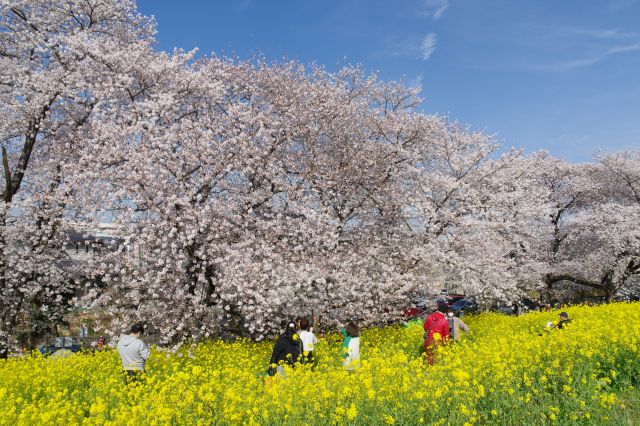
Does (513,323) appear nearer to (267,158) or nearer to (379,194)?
(379,194)

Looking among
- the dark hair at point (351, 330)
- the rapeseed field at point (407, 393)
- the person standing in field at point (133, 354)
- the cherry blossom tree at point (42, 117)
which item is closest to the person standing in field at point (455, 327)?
the rapeseed field at point (407, 393)

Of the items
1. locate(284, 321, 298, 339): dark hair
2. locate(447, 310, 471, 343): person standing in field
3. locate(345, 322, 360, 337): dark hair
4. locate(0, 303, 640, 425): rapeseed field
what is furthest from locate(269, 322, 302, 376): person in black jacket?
locate(447, 310, 471, 343): person standing in field

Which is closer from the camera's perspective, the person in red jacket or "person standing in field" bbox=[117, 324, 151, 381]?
"person standing in field" bbox=[117, 324, 151, 381]

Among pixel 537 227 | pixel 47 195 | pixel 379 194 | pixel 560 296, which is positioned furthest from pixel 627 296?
pixel 47 195

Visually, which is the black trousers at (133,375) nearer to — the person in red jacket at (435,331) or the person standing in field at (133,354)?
the person standing in field at (133,354)

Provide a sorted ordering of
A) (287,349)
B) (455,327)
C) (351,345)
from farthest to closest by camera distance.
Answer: (455,327), (351,345), (287,349)

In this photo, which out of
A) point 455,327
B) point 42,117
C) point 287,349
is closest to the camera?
point 287,349

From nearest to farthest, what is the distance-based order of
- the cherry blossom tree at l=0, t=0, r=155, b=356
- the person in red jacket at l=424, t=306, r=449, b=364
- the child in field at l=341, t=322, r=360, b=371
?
the child in field at l=341, t=322, r=360, b=371 < the person in red jacket at l=424, t=306, r=449, b=364 < the cherry blossom tree at l=0, t=0, r=155, b=356

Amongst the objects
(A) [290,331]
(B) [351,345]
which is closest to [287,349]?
(A) [290,331]

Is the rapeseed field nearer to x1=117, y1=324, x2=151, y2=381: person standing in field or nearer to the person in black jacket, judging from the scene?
x1=117, y1=324, x2=151, y2=381: person standing in field

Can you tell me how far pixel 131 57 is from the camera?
1542 centimetres

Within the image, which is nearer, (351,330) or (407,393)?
(407,393)

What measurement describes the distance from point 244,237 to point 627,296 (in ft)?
100

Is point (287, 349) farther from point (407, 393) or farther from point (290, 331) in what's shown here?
point (407, 393)
